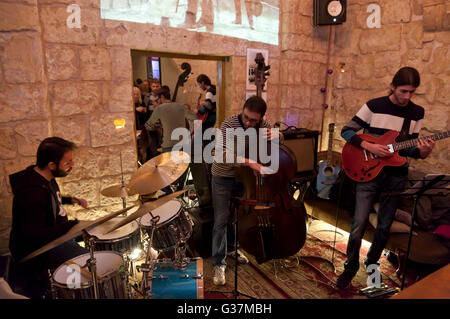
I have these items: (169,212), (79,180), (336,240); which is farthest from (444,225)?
(79,180)

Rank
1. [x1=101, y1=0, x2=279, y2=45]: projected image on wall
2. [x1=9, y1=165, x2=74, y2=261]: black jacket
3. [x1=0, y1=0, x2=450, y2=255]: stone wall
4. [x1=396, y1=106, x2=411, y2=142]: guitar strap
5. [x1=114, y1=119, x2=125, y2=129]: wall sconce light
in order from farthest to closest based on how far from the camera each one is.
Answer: [x1=114, y1=119, x2=125, y2=129]: wall sconce light → [x1=101, y1=0, x2=279, y2=45]: projected image on wall → [x1=0, y1=0, x2=450, y2=255]: stone wall → [x1=396, y1=106, x2=411, y2=142]: guitar strap → [x1=9, y1=165, x2=74, y2=261]: black jacket

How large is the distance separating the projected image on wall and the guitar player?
6.83 ft

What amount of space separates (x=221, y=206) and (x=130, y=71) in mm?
1841

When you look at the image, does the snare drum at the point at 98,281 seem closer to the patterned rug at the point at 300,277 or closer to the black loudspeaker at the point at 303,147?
the patterned rug at the point at 300,277

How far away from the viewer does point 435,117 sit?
3484 mm

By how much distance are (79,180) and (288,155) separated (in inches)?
89.5

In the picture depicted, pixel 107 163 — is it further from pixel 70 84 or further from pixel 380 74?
pixel 380 74

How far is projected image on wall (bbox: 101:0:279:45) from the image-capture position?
120 inches

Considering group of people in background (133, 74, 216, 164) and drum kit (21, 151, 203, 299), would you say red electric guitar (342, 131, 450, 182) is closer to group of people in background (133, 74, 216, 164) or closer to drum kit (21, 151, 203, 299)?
drum kit (21, 151, 203, 299)

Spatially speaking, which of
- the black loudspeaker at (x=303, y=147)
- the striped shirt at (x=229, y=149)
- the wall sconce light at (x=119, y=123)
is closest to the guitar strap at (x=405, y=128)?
the striped shirt at (x=229, y=149)

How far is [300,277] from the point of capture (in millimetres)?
2604

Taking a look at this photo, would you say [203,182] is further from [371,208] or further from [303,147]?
[371,208]

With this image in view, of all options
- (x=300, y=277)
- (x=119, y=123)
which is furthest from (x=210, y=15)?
(x=300, y=277)

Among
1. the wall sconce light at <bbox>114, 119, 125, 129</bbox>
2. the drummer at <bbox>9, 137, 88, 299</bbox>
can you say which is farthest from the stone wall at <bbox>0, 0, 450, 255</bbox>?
the drummer at <bbox>9, 137, 88, 299</bbox>
